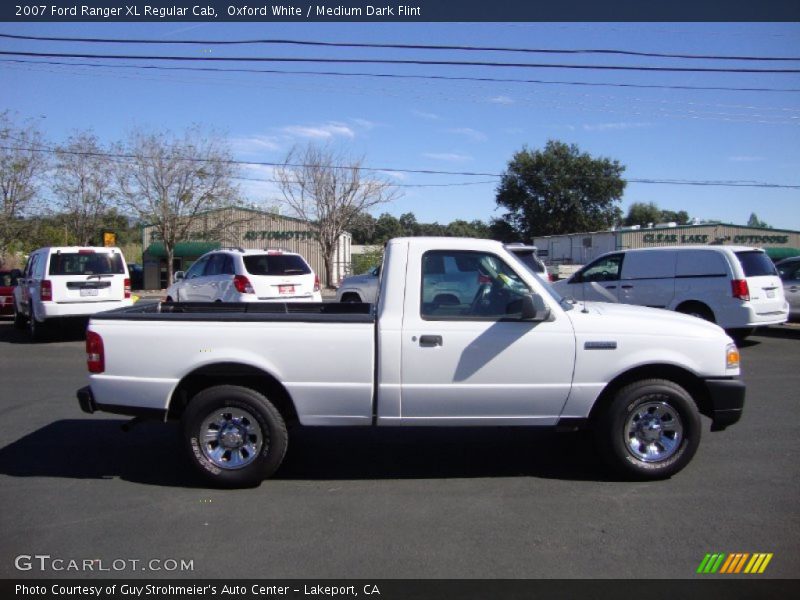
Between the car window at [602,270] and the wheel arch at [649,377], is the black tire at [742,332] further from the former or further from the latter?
the wheel arch at [649,377]

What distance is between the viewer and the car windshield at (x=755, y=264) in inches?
474

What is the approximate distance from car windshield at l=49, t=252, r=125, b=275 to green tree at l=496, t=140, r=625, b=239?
45.8 metres

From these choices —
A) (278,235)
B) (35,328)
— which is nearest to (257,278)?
(35,328)

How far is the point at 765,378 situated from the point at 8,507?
9.21 metres

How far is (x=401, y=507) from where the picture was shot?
4793 millimetres

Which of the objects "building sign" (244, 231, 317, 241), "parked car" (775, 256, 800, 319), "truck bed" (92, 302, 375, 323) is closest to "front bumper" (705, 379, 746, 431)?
"truck bed" (92, 302, 375, 323)

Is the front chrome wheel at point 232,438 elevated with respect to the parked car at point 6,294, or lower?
lower

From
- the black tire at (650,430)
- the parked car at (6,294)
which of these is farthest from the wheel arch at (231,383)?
the parked car at (6,294)

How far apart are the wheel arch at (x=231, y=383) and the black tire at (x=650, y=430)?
2463mm

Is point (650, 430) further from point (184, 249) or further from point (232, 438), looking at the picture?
point (184, 249)

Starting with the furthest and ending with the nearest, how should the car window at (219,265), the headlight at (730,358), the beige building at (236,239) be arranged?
the beige building at (236,239), the car window at (219,265), the headlight at (730,358)
